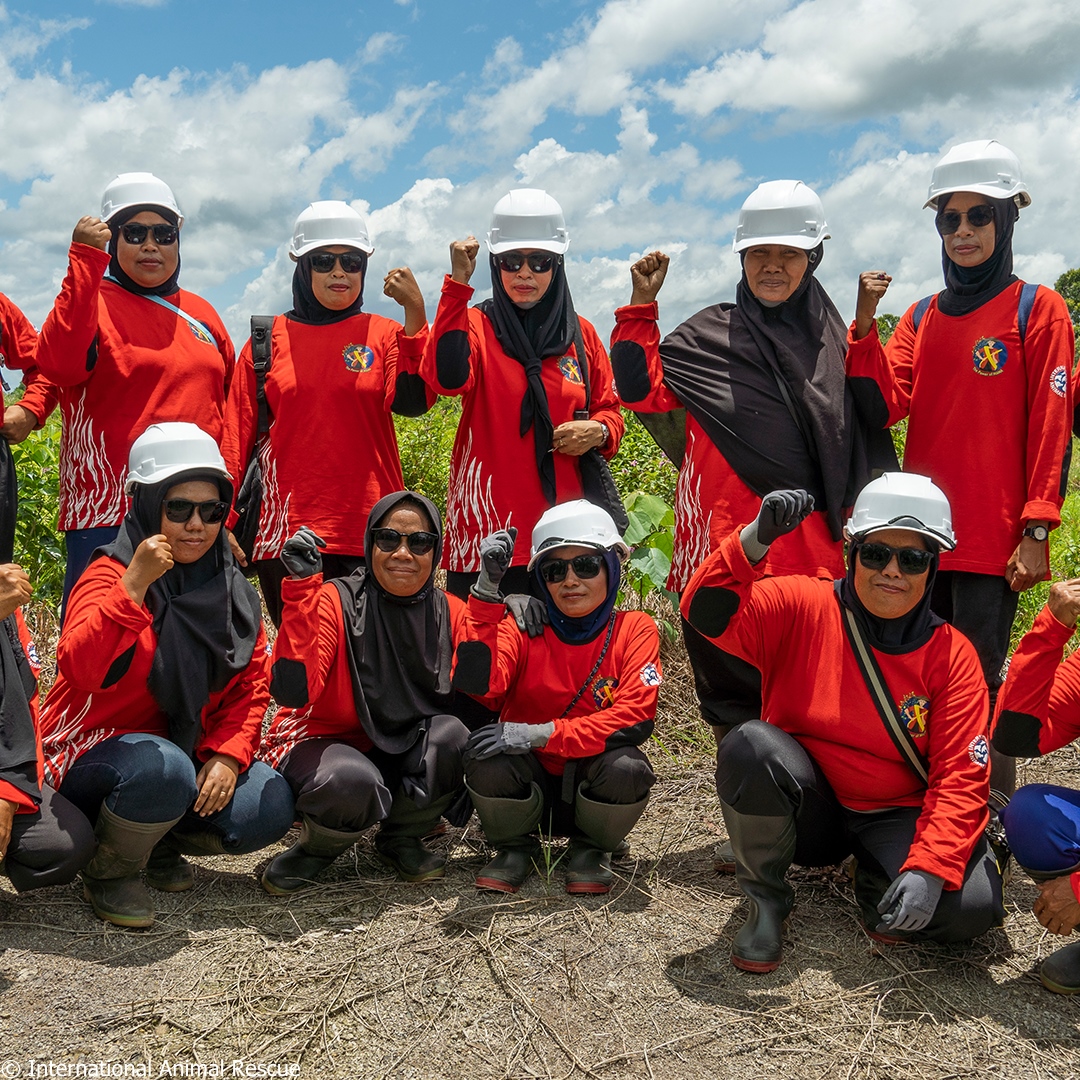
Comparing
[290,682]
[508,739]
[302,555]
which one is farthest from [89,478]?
[508,739]

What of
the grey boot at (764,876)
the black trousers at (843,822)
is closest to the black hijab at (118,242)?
the black trousers at (843,822)

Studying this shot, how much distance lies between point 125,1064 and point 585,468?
8.31ft

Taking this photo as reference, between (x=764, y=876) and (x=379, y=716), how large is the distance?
1.43 m

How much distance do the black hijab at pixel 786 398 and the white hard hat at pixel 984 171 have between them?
515 millimetres

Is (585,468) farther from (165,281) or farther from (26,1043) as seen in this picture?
(26,1043)

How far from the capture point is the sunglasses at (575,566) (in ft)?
12.9

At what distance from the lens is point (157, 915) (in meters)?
3.66

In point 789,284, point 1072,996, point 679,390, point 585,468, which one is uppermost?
point 789,284

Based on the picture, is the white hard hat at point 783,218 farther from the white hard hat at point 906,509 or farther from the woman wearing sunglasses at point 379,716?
the woman wearing sunglasses at point 379,716

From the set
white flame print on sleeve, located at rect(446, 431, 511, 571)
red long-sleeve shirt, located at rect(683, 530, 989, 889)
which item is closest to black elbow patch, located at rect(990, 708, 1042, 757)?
red long-sleeve shirt, located at rect(683, 530, 989, 889)

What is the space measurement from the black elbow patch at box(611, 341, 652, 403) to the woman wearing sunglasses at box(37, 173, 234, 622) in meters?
1.59

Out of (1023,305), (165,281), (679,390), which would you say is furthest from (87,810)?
(1023,305)

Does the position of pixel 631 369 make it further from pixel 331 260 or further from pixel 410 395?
pixel 331 260

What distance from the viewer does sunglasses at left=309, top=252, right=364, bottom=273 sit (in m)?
4.43
